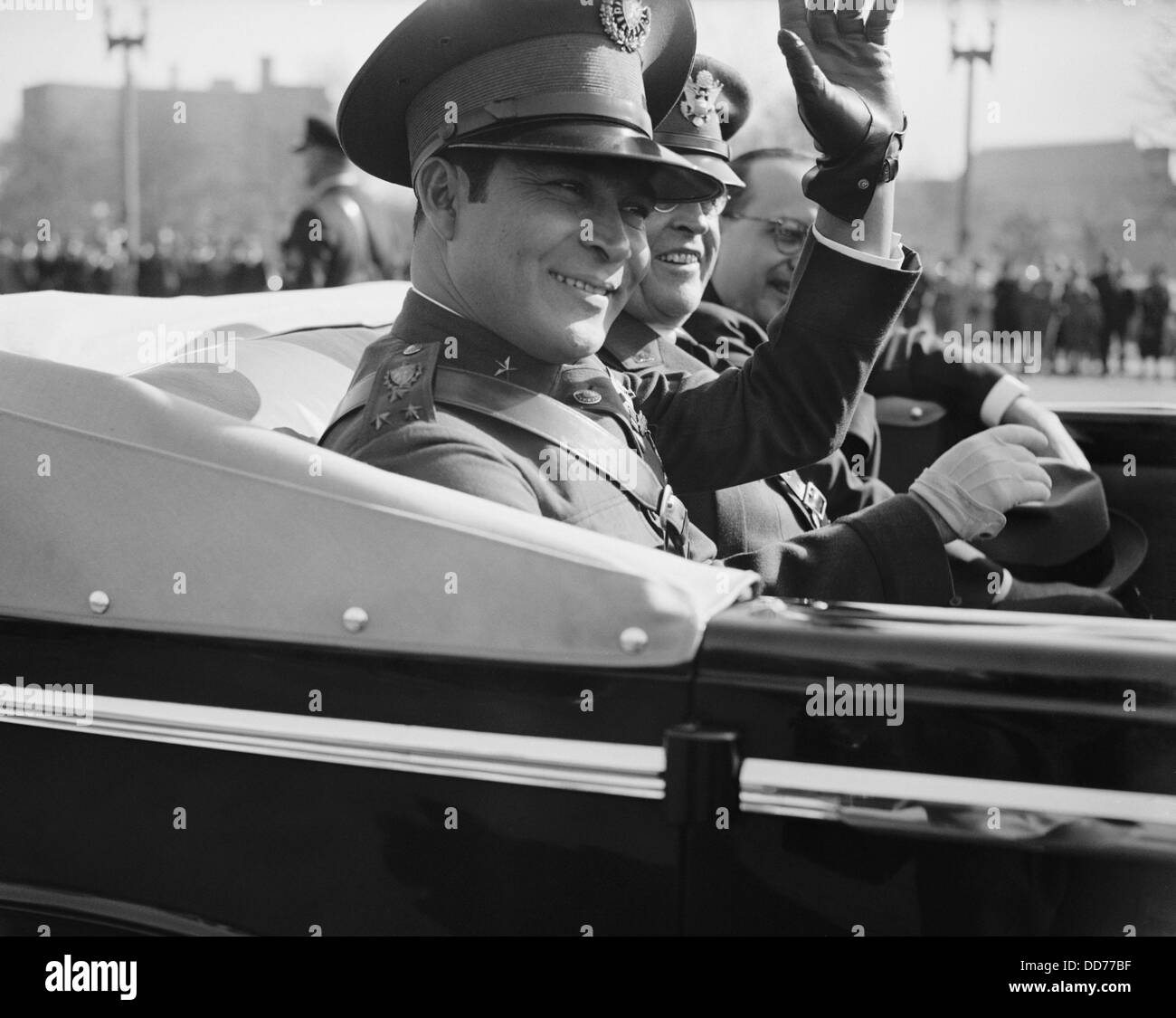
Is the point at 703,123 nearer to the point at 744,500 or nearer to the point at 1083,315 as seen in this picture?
the point at 744,500

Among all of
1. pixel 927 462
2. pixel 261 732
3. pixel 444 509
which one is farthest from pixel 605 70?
pixel 927 462

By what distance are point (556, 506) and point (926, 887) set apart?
2.33 feet

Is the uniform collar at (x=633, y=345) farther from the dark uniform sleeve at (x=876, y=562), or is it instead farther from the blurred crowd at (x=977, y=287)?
the blurred crowd at (x=977, y=287)

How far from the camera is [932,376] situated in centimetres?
387

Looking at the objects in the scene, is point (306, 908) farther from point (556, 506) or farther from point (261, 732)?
point (556, 506)

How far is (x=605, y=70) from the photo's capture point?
195 cm

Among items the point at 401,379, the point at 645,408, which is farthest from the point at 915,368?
the point at 401,379

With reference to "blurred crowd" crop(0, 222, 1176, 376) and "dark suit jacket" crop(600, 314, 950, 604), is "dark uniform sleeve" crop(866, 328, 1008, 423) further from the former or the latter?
"blurred crowd" crop(0, 222, 1176, 376)

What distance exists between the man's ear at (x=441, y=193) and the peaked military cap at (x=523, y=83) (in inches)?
1.0

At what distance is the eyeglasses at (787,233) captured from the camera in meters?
3.81

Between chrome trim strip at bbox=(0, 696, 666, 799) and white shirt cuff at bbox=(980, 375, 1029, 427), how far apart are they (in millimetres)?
2506

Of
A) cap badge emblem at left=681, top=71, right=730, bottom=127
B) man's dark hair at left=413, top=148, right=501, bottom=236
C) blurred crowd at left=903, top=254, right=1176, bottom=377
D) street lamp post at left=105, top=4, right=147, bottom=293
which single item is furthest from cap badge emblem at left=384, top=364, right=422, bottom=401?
blurred crowd at left=903, top=254, right=1176, bottom=377

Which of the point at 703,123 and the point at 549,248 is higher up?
the point at 703,123

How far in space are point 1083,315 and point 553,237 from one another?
19.3 meters
